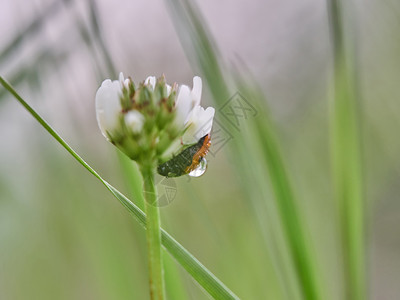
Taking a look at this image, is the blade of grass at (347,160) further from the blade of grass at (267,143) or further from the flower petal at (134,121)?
the flower petal at (134,121)

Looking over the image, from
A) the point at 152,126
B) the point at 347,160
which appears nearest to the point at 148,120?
the point at 152,126

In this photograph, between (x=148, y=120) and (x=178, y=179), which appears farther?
(x=178, y=179)

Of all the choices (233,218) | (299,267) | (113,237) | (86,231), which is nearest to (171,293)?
(299,267)

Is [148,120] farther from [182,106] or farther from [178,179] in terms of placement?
[178,179]

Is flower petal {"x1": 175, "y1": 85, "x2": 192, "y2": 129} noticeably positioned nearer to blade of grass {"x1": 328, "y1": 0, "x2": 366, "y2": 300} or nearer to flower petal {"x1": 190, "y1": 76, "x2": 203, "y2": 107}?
flower petal {"x1": 190, "y1": 76, "x2": 203, "y2": 107}

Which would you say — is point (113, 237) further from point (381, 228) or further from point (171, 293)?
point (381, 228)

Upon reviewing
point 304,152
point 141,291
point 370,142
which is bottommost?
point 141,291
